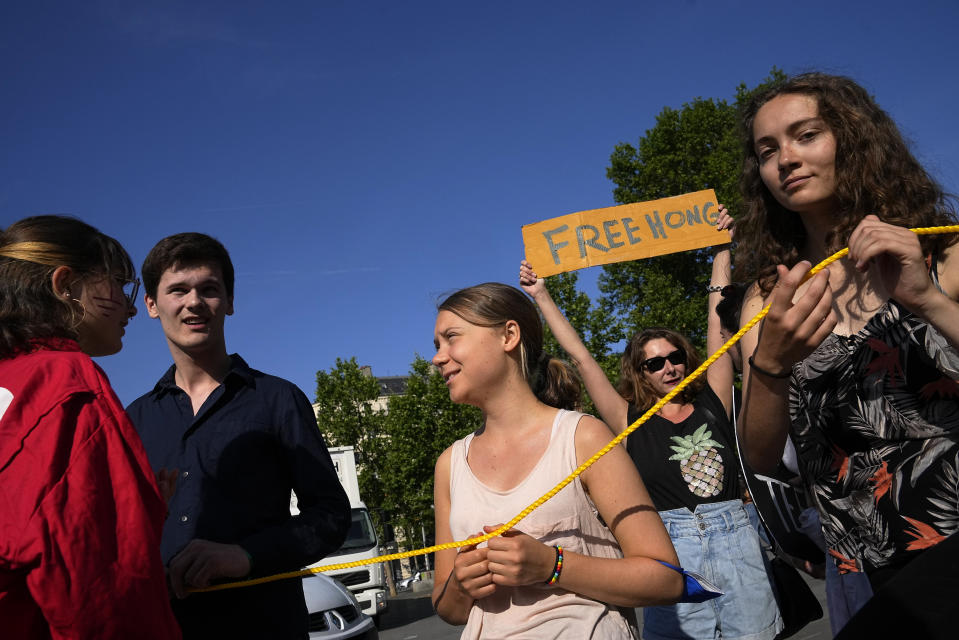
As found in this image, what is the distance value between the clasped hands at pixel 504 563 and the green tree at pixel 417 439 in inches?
1352

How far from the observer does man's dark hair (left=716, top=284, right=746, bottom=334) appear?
2.43 m

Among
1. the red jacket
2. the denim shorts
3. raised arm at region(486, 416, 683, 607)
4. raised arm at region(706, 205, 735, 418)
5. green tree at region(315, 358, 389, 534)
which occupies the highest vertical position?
green tree at region(315, 358, 389, 534)

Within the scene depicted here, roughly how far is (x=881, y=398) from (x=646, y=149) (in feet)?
86.6

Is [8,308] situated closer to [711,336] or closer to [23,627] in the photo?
[23,627]

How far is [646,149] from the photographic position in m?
27.0

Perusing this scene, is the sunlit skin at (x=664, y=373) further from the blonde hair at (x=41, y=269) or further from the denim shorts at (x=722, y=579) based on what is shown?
the blonde hair at (x=41, y=269)

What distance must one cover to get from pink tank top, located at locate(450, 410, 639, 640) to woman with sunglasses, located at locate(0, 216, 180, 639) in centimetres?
93

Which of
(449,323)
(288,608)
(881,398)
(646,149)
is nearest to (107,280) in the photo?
(449,323)

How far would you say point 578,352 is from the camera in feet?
12.2

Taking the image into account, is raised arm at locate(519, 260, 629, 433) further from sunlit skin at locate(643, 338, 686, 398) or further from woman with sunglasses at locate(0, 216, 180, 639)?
Result: woman with sunglasses at locate(0, 216, 180, 639)

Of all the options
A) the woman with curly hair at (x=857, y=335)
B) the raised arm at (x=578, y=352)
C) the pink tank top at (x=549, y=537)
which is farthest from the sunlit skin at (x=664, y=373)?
the woman with curly hair at (x=857, y=335)

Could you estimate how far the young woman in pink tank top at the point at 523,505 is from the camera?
7.09ft

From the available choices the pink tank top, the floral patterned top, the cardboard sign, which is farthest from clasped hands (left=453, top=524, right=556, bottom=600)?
the cardboard sign

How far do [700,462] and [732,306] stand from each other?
1590mm
